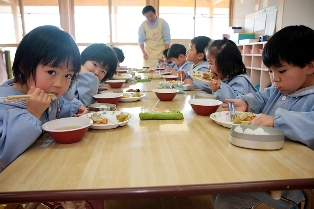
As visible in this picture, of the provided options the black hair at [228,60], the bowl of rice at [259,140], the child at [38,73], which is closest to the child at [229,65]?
the black hair at [228,60]

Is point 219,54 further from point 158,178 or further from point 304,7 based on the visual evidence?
point 304,7

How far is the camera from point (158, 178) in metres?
0.59

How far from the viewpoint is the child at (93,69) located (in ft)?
5.05

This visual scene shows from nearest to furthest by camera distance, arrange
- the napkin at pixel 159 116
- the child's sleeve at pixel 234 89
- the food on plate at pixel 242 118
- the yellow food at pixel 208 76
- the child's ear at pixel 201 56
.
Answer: the food on plate at pixel 242 118, the napkin at pixel 159 116, the child's sleeve at pixel 234 89, the yellow food at pixel 208 76, the child's ear at pixel 201 56

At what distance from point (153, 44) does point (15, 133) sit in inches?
175

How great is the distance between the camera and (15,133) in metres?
0.75

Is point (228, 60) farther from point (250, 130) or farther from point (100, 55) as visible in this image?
point (250, 130)

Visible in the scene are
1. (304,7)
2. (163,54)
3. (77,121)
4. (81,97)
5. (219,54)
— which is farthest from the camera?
(163,54)

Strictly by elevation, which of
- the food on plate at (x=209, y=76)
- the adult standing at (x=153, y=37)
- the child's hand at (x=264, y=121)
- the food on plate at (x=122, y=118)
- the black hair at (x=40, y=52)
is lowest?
the food on plate at (x=122, y=118)

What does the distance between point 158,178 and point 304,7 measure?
4273 millimetres

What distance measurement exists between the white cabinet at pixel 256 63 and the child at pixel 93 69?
11.3 ft

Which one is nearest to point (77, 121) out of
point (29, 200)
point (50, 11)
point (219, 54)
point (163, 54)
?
point (29, 200)

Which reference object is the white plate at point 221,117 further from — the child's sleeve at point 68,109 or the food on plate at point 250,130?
the child's sleeve at point 68,109

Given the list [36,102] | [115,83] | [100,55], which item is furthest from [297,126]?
[115,83]
